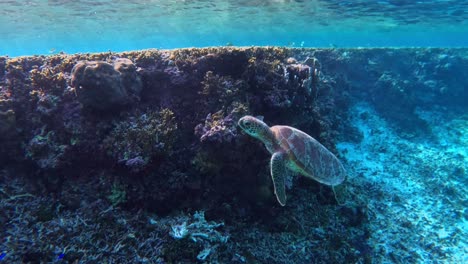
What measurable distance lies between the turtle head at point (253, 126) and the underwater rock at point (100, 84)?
7.78 ft

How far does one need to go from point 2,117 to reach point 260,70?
4886 mm

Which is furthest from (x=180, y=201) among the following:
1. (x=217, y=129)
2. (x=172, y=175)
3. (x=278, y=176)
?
(x=278, y=176)

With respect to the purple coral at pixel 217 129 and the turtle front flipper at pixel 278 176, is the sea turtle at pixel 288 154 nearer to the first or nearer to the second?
the turtle front flipper at pixel 278 176

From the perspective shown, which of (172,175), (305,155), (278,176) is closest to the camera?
(278,176)

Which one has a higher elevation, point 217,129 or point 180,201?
point 217,129

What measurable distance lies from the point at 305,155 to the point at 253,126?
1.27m

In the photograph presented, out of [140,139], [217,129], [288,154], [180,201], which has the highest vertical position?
[217,129]

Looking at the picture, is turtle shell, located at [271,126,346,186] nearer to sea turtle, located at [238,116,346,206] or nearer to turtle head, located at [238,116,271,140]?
sea turtle, located at [238,116,346,206]

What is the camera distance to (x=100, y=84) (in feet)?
14.6

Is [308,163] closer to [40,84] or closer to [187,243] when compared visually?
[187,243]

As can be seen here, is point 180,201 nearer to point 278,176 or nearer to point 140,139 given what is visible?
point 140,139

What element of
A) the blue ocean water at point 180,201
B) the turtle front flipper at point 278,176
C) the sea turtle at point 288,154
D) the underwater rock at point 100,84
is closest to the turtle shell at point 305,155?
the sea turtle at point 288,154

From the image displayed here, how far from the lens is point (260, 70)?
5598 mm

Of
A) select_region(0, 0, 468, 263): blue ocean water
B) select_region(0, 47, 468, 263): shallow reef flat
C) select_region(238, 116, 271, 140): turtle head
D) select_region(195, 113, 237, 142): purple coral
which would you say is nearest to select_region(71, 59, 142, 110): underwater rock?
select_region(0, 47, 468, 263): shallow reef flat
